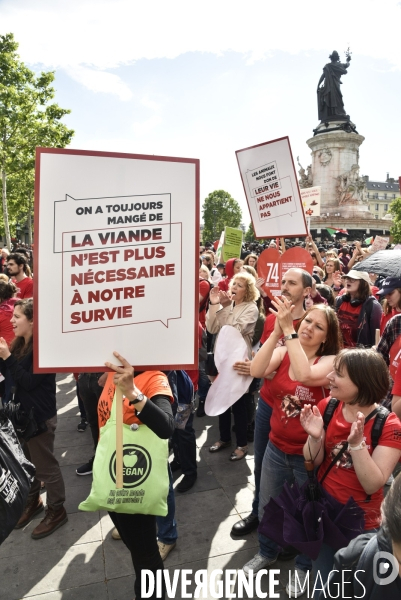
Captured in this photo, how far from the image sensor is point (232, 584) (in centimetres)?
272

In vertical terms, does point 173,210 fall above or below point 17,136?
below

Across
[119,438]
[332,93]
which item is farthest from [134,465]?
[332,93]

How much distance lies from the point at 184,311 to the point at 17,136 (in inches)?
769

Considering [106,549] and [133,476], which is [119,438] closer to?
[133,476]

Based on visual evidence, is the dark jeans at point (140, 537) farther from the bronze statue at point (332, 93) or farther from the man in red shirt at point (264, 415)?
the bronze statue at point (332, 93)

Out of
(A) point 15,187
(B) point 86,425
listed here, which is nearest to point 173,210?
(B) point 86,425

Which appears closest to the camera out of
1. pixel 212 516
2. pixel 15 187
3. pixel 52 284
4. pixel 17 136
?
pixel 52 284

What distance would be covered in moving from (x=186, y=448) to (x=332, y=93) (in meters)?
45.0

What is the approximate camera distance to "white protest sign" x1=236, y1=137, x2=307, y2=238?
4.71 metres

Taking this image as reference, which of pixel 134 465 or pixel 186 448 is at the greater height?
pixel 134 465

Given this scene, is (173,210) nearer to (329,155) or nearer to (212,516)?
(212,516)

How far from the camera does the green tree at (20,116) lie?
59.4 feet

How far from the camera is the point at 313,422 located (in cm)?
207

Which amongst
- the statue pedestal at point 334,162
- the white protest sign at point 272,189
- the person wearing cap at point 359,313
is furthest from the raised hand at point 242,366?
the statue pedestal at point 334,162
